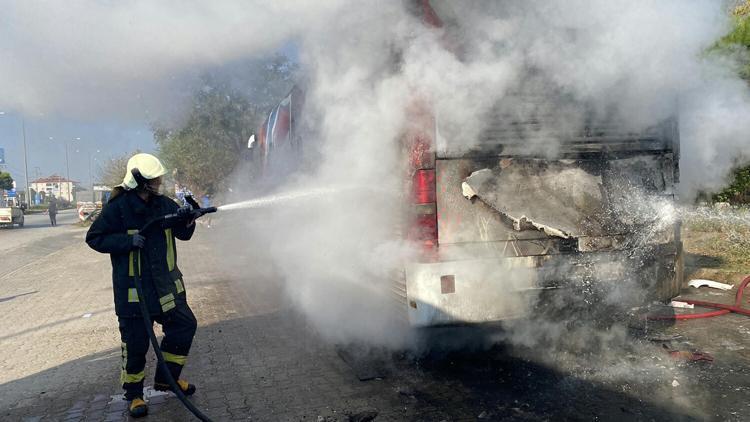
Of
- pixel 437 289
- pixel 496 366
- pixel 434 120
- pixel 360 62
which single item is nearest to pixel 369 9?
pixel 360 62

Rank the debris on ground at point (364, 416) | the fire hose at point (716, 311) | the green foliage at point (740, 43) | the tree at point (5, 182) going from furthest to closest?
the tree at point (5, 182) < the fire hose at point (716, 311) < the green foliage at point (740, 43) < the debris on ground at point (364, 416)

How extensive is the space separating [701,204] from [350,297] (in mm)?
3715

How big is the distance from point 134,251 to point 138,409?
3.65 feet

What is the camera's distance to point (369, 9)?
4680mm

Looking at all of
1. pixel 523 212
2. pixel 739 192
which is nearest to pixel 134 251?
pixel 523 212

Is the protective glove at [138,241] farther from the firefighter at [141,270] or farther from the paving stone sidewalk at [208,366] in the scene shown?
the paving stone sidewalk at [208,366]

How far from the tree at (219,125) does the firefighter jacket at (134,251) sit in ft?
16.4

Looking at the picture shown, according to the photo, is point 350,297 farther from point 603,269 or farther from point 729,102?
point 729,102

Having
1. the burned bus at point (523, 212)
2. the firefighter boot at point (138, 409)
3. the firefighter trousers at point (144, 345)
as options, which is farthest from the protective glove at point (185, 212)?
the burned bus at point (523, 212)

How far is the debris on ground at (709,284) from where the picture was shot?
705 centimetres

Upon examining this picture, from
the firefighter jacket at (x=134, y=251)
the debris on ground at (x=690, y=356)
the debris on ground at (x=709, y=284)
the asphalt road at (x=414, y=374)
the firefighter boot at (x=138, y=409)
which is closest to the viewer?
the asphalt road at (x=414, y=374)

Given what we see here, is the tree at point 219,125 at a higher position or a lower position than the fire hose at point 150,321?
higher

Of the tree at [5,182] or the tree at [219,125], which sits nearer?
the tree at [219,125]

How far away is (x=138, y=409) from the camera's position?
3.93 m
